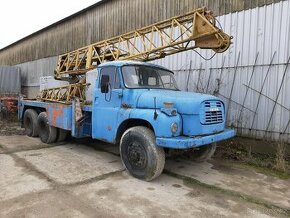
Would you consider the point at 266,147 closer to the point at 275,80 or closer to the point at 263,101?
the point at 263,101

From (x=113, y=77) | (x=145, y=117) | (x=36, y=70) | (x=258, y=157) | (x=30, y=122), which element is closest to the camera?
(x=145, y=117)

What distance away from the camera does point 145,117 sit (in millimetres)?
5500

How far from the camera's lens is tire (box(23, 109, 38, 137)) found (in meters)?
9.79

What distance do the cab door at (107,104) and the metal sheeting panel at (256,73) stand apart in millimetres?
3938

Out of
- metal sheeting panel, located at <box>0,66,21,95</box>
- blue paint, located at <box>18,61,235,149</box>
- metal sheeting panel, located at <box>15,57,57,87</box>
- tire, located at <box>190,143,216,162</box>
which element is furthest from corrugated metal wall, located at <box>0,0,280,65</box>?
tire, located at <box>190,143,216,162</box>

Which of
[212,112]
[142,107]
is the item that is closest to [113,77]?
[142,107]

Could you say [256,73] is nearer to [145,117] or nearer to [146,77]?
[146,77]

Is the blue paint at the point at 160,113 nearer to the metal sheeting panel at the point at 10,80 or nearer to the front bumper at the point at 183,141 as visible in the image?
the front bumper at the point at 183,141

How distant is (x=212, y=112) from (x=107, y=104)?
7.77 feet

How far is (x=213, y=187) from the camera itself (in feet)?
17.8

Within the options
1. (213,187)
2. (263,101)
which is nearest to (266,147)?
(263,101)

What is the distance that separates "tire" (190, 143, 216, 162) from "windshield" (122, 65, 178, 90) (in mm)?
1642

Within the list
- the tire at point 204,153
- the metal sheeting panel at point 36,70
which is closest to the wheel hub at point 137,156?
the tire at point 204,153

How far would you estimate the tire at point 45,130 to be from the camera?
8.92 m
